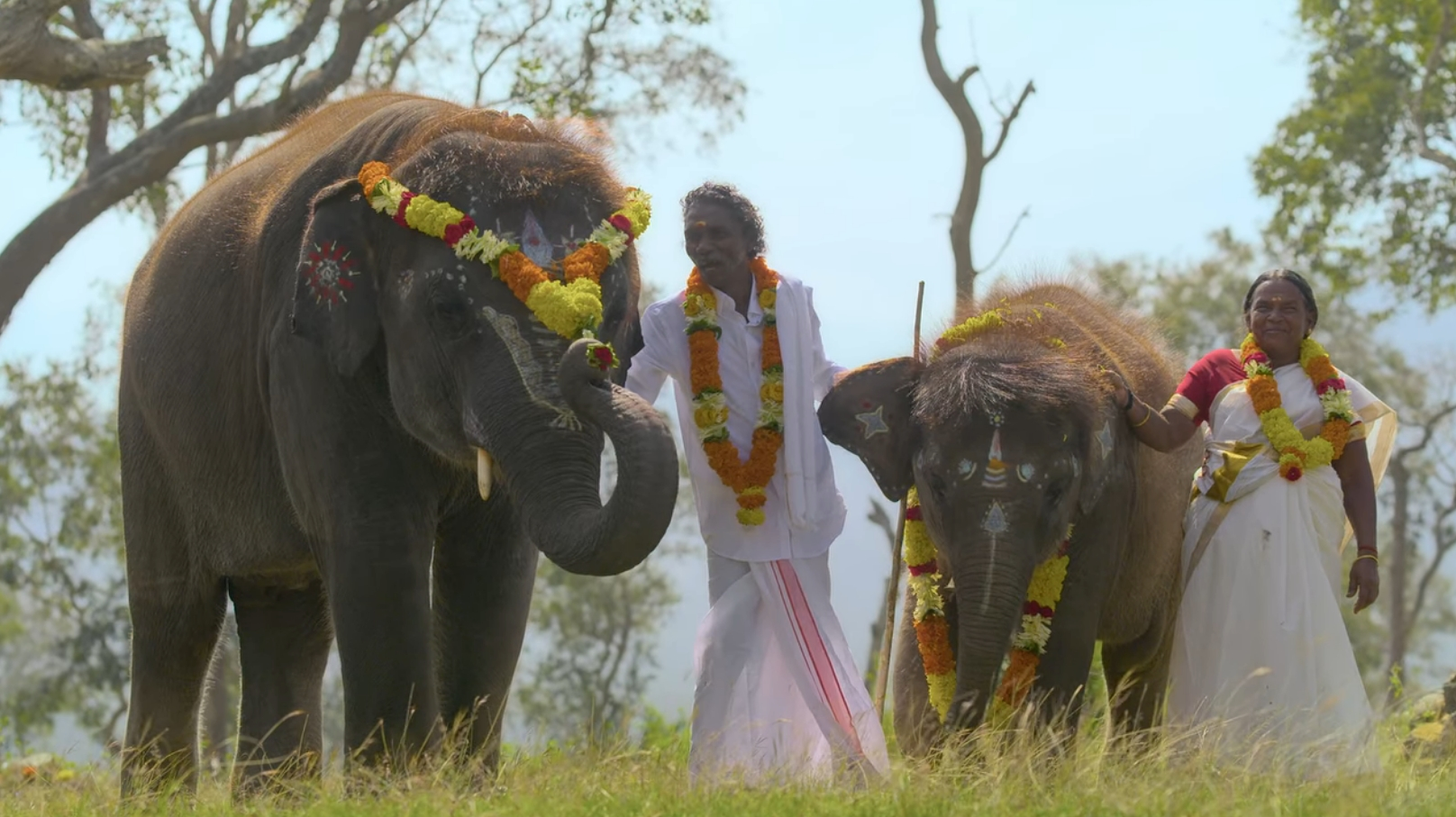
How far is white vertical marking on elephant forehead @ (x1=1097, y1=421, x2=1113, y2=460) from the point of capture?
6723mm

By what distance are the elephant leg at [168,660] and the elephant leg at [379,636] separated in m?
1.55

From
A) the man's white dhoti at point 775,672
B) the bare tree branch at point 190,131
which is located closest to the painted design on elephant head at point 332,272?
the man's white dhoti at point 775,672

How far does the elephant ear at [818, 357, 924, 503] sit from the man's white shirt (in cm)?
12

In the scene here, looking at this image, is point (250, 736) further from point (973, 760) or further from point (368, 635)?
point (973, 760)

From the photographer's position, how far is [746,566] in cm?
688

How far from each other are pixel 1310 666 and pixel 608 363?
309cm

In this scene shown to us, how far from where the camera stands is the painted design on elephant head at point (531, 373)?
5629 mm

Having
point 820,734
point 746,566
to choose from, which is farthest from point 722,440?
point 820,734

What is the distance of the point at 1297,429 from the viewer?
707 centimetres

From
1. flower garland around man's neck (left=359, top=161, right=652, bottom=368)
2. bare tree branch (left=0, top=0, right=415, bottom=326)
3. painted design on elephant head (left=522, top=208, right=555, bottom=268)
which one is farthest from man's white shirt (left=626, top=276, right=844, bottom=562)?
bare tree branch (left=0, top=0, right=415, bottom=326)

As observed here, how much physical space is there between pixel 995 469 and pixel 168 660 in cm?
338

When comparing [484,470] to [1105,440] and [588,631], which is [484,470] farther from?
[588,631]

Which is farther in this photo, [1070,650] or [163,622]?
[163,622]

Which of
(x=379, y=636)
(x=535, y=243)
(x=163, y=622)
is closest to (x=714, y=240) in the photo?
(x=535, y=243)
